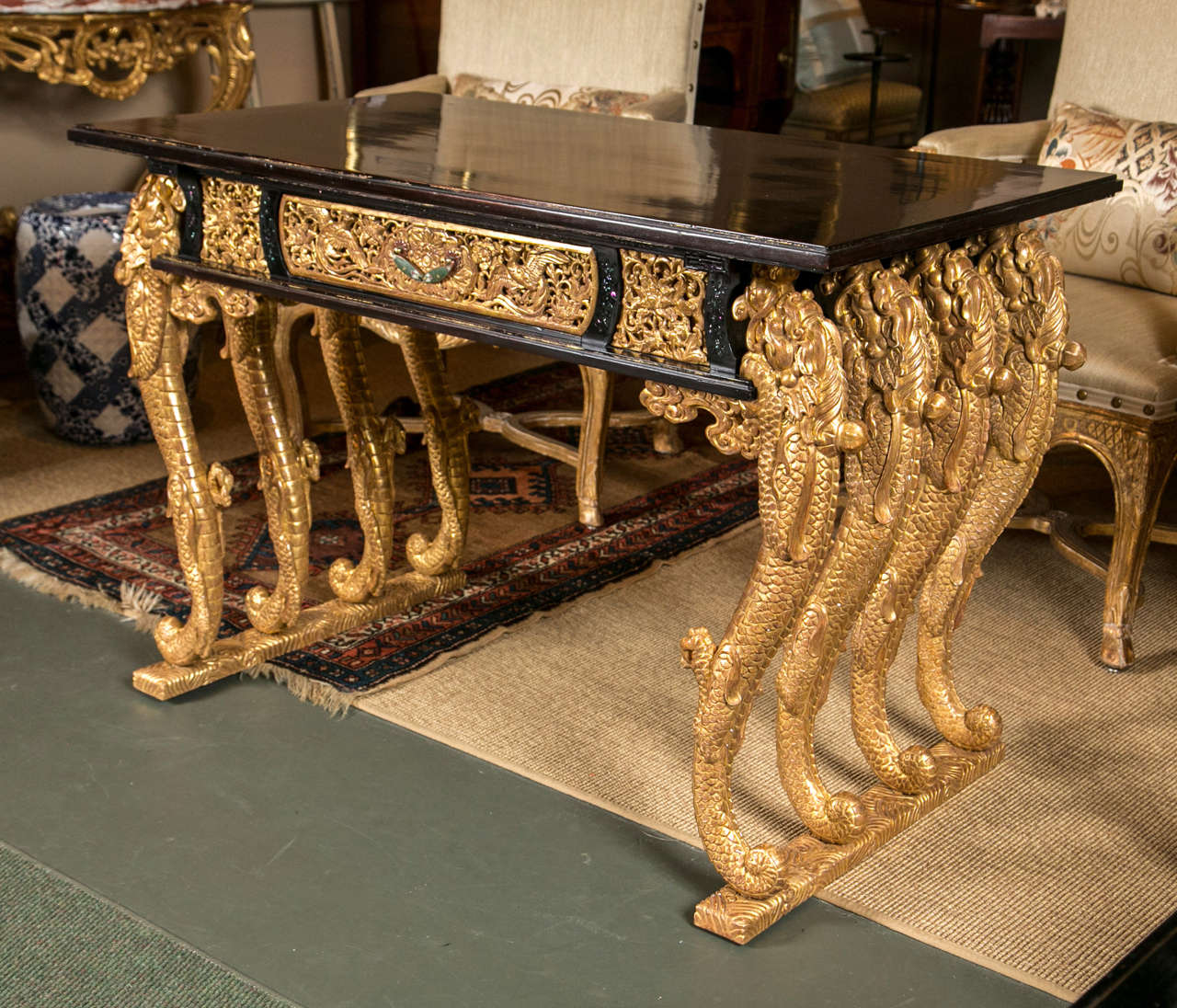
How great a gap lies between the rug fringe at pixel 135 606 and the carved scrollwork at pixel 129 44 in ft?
4.32

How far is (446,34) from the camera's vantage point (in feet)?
11.5

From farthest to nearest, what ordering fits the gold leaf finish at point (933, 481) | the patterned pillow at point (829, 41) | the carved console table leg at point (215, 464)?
the patterned pillow at point (829, 41) < the carved console table leg at point (215, 464) < the gold leaf finish at point (933, 481)

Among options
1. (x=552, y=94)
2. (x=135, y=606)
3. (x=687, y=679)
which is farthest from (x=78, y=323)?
(x=687, y=679)

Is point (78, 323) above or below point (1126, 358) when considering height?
below

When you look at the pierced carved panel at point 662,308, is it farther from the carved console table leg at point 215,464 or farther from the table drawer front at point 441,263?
the carved console table leg at point 215,464

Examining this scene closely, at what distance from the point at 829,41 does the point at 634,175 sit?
9.57 feet

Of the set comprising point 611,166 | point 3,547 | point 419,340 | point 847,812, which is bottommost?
point 3,547

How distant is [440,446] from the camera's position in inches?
97.2

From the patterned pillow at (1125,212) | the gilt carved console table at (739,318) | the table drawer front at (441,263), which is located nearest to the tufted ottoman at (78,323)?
the gilt carved console table at (739,318)

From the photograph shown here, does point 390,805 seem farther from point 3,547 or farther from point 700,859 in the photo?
point 3,547

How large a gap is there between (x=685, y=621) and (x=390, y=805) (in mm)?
726

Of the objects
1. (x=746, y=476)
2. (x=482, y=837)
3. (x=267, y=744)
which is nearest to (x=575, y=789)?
(x=482, y=837)

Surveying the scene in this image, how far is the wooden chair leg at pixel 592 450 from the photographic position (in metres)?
2.90

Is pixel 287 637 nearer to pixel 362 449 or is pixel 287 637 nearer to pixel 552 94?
pixel 362 449
